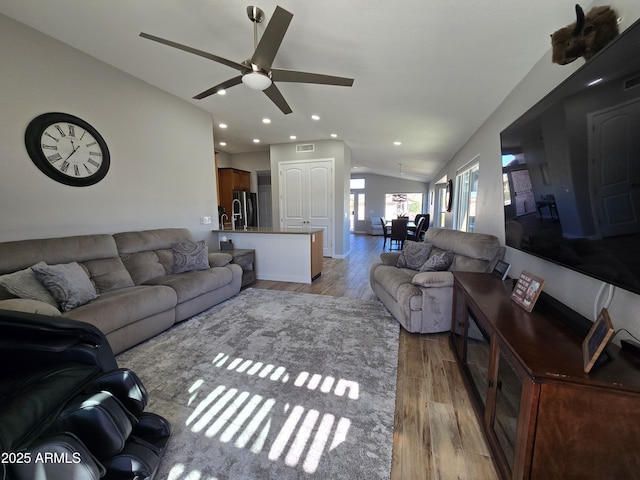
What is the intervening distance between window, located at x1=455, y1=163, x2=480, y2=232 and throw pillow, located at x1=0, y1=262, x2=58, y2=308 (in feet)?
17.3

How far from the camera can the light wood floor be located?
48.6 inches

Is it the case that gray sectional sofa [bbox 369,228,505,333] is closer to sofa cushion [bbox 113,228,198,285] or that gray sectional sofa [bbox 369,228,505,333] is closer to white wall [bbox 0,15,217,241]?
sofa cushion [bbox 113,228,198,285]

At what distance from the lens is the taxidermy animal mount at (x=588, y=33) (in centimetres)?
125

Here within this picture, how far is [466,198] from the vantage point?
505 cm

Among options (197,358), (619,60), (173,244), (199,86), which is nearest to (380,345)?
(197,358)

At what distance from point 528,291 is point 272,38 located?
2378 millimetres

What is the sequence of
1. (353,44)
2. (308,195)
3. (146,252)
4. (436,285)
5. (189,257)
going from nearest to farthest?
(353,44)
(436,285)
(146,252)
(189,257)
(308,195)

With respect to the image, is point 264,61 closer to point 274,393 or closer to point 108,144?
point 108,144

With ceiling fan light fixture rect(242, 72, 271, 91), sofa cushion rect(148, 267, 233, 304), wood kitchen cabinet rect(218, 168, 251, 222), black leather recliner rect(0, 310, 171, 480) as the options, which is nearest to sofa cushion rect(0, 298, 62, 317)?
black leather recliner rect(0, 310, 171, 480)

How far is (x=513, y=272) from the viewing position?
248 centimetres

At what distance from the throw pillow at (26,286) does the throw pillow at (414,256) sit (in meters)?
3.59

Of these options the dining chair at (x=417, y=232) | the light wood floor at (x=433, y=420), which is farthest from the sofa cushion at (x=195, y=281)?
the dining chair at (x=417, y=232)

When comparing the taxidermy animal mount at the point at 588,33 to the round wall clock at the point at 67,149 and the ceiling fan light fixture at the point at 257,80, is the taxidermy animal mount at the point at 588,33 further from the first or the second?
the round wall clock at the point at 67,149

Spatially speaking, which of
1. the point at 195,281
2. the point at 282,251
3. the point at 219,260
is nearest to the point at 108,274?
the point at 195,281
